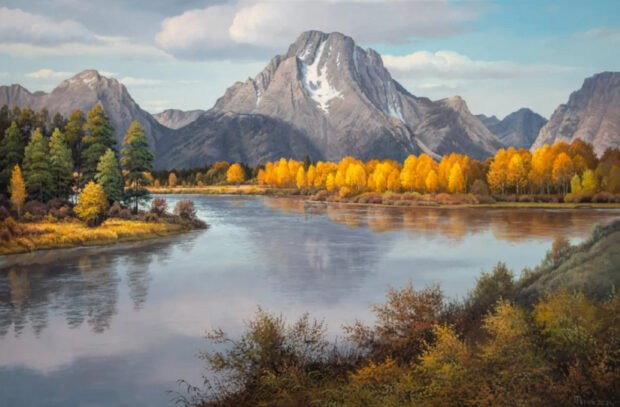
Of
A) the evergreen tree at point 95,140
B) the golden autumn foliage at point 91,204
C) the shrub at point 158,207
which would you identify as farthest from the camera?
the shrub at point 158,207

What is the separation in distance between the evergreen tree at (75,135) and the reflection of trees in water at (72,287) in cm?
2687

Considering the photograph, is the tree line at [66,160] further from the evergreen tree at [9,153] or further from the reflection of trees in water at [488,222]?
the reflection of trees in water at [488,222]

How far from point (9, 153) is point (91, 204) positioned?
13.7 meters

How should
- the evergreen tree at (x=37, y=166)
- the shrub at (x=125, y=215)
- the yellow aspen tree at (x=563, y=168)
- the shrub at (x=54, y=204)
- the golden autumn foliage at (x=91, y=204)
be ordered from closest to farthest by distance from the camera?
the golden autumn foliage at (x=91, y=204) → the evergreen tree at (x=37, y=166) → the shrub at (x=54, y=204) → the shrub at (x=125, y=215) → the yellow aspen tree at (x=563, y=168)

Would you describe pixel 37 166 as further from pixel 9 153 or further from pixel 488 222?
pixel 488 222

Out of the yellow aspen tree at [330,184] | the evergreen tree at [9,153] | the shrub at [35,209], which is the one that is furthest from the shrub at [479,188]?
the evergreen tree at [9,153]

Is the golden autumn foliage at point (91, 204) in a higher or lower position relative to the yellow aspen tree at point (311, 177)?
lower

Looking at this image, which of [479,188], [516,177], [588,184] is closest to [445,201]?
[479,188]

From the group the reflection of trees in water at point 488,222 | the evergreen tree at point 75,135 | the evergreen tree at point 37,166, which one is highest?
the evergreen tree at point 75,135

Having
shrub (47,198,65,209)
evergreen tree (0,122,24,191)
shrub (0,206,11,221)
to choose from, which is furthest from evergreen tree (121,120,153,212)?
Result: shrub (0,206,11,221)

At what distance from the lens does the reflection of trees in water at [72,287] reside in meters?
27.5

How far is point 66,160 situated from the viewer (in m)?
66.1

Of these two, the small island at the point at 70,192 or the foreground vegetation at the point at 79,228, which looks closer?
the foreground vegetation at the point at 79,228

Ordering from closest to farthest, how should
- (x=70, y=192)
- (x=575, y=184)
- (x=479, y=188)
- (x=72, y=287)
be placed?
(x=72, y=287)
(x=70, y=192)
(x=575, y=184)
(x=479, y=188)
